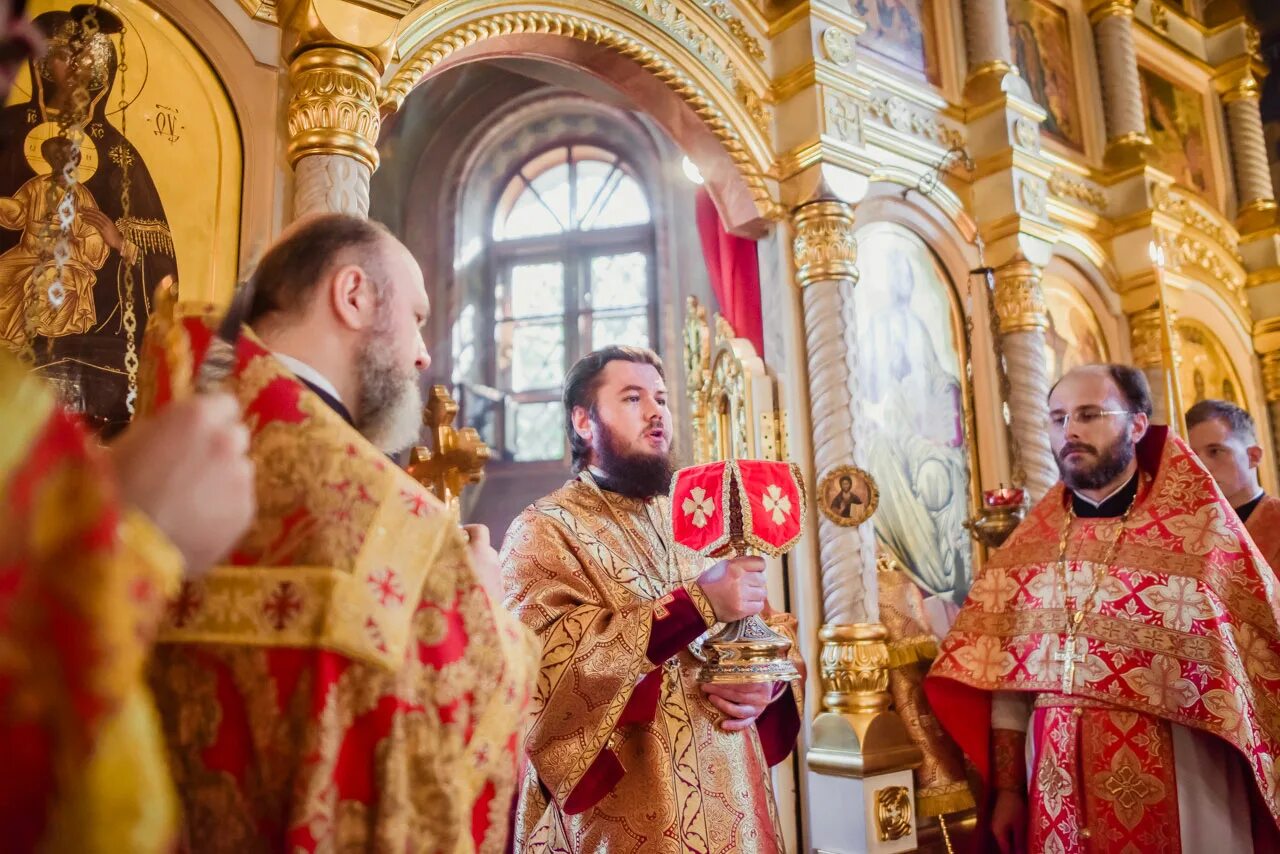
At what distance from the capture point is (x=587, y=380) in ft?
7.96

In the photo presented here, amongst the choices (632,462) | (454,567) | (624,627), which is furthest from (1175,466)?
(454,567)

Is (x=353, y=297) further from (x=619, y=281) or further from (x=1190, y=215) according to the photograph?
(x=619, y=281)

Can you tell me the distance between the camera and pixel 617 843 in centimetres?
194

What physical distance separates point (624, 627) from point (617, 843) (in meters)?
0.47

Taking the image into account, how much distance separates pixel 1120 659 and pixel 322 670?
7.71 ft

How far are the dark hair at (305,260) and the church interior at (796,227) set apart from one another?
9 centimetres

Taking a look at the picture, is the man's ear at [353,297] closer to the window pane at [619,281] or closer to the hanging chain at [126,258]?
A: the hanging chain at [126,258]

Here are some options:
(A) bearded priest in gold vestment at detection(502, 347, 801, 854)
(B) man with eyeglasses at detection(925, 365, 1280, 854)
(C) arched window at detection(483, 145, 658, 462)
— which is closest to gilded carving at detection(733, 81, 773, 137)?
(B) man with eyeglasses at detection(925, 365, 1280, 854)

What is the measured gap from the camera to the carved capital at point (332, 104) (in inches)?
109

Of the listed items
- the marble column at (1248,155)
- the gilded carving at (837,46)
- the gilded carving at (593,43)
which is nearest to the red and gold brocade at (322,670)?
the gilded carving at (593,43)

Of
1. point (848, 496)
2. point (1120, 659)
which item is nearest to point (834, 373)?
point (848, 496)

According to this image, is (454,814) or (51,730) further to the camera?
(454,814)

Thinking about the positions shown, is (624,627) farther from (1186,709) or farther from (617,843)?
(1186,709)

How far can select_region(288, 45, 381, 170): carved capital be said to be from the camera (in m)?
2.78
